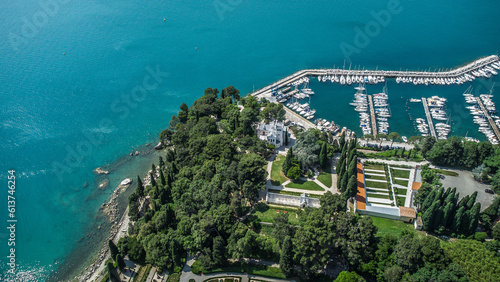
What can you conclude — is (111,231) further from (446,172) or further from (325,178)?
(446,172)

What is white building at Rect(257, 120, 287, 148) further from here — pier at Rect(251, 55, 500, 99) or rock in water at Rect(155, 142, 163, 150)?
pier at Rect(251, 55, 500, 99)

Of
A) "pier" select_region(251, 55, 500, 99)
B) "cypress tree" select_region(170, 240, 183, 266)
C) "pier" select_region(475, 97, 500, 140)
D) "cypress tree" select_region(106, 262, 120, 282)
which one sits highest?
"pier" select_region(251, 55, 500, 99)

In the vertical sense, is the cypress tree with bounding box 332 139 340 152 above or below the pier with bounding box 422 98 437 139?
below

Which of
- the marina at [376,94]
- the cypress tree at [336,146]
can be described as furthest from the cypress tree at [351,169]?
the marina at [376,94]

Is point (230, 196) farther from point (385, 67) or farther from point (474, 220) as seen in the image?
point (385, 67)

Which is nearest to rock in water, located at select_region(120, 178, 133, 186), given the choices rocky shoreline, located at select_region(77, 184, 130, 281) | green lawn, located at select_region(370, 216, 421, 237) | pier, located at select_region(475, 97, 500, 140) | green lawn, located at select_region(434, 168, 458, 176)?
rocky shoreline, located at select_region(77, 184, 130, 281)

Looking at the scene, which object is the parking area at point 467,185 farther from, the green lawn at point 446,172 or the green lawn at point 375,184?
the green lawn at point 375,184

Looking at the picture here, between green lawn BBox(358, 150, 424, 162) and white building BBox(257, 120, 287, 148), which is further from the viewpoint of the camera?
white building BBox(257, 120, 287, 148)
